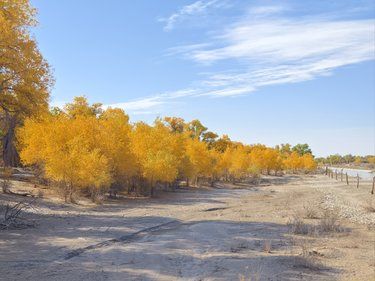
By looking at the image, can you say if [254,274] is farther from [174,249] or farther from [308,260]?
[174,249]

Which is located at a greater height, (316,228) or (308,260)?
(316,228)

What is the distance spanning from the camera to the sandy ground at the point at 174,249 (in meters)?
12.3

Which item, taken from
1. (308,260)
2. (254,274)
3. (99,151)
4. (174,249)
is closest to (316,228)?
(308,260)

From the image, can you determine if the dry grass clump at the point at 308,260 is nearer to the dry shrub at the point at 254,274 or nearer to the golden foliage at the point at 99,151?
the dry shrub at the point at 254,274

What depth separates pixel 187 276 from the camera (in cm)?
1214

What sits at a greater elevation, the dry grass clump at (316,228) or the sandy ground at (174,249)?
the dry grass clump at (316,228)

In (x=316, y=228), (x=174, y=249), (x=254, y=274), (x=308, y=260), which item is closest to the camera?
(x=254, y=274)

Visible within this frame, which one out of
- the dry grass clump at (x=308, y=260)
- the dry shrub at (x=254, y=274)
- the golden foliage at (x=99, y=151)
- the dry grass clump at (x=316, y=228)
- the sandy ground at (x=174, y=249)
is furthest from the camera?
the golden foliage at (x=99, y=151)

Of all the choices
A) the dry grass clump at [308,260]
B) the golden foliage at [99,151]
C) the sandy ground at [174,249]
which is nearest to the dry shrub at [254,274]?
the sandy ground at [174,249]

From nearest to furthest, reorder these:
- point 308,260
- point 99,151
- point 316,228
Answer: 1. point 308,260
2. point 316,228
3. point 99,151

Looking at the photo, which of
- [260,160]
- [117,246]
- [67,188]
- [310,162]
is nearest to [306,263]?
[117,246]

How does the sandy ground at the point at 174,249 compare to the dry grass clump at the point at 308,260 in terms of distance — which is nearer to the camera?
the sandy ground at the point at 174,249

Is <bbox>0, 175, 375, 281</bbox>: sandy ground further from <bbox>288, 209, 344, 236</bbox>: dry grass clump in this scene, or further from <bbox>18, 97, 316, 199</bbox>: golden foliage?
<bbox>18, 97, 316, 199</bbox>: golden foliage

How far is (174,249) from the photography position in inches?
620
